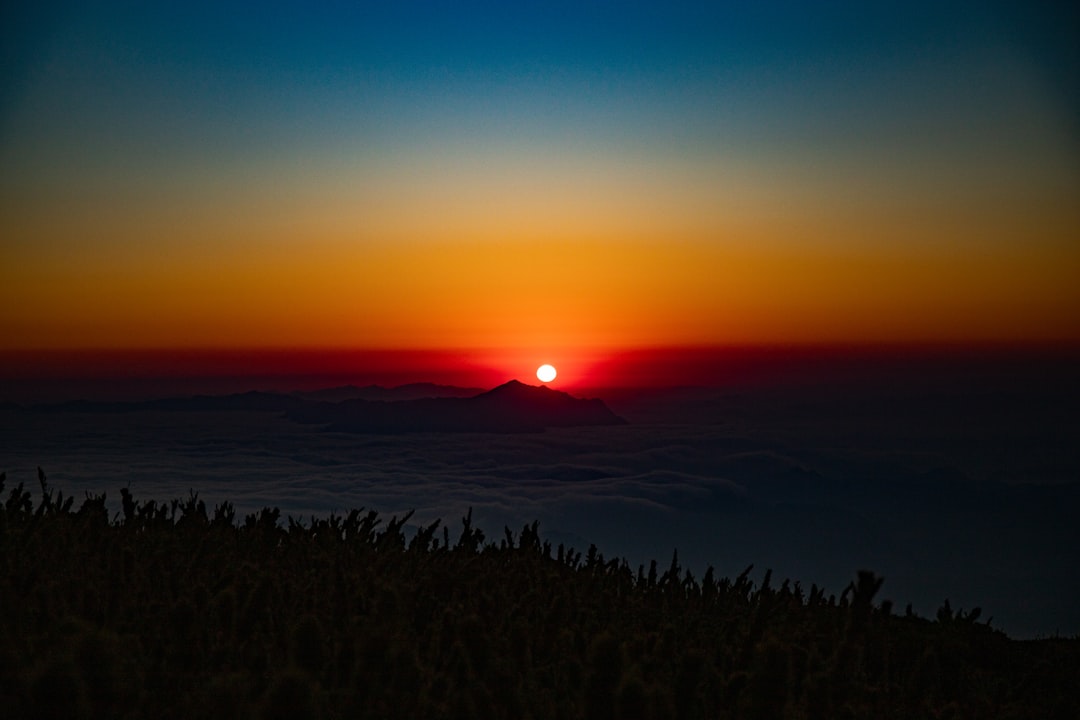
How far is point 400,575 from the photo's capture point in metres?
4.06

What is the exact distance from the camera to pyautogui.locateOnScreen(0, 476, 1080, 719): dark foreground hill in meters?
2.07

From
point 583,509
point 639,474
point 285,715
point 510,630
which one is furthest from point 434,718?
point 639,474

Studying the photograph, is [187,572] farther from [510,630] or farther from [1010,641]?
[1010,641]

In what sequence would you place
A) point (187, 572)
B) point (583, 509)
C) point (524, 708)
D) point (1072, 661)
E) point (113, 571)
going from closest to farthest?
point (524, 708), point (113, 571), point (187, 572), point (1072, 661), point (583, 509)

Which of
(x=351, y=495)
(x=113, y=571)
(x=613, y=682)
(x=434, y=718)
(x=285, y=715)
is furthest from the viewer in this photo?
(x=351, y=495)

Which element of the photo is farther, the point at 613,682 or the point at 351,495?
the point at 351,495

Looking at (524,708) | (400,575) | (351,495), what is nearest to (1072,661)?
(400,575)

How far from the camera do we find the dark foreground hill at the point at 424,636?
6.81ft

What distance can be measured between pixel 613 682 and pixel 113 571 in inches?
85.2

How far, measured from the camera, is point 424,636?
3109 mm

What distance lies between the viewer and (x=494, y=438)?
133000 millimetres

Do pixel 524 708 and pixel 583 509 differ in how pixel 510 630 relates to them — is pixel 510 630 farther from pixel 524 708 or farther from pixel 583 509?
pixel 583 509

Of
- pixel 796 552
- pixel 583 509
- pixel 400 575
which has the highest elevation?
pixel 400 575

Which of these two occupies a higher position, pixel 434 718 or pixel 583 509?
pixel 434 718
